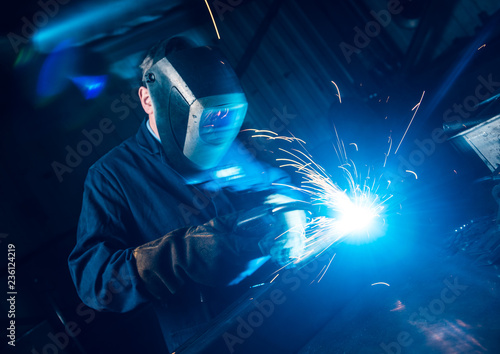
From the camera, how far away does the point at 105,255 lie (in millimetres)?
1411

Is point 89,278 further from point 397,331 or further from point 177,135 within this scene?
point 397,331

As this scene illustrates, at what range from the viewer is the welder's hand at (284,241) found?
4.59 feet

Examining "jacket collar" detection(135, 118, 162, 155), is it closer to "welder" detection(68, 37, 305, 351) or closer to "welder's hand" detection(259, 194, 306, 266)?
"welder" detection(68, 37, 305, 351)

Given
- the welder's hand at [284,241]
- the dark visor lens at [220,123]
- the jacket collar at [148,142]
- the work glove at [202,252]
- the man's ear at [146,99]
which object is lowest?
the welder's hand at [284,241]

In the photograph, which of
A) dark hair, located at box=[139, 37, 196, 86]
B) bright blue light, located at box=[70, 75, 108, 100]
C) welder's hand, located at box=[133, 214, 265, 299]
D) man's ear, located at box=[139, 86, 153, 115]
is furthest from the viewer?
bright blue light, located at box=[70, 75, 108, 100]

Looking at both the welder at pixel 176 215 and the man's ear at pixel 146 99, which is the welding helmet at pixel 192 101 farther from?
the man's ear at pixel 146 99

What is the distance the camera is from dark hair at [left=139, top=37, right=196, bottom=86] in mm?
1796

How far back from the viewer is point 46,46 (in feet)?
6.45

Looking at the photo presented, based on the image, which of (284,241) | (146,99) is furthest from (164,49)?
(284,241)

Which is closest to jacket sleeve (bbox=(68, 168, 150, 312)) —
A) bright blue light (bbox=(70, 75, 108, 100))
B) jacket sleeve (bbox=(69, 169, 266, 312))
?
jacket sleeve (bbox=(69, 169, 266, 312))

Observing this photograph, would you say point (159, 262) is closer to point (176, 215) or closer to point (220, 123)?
point (176, 215)

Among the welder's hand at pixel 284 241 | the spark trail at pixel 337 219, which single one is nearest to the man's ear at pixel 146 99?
the welder's hand at pixel 284 241

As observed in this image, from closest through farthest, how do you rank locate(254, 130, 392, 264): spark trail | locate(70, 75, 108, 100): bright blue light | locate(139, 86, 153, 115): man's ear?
locate(254, 130, 392, 264): spark trail < locate(139, 86, 153, 115): man's ear < locate(70, 75, 108, 100): bright blue light

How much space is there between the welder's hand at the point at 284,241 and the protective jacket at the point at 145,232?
6.8 inches
